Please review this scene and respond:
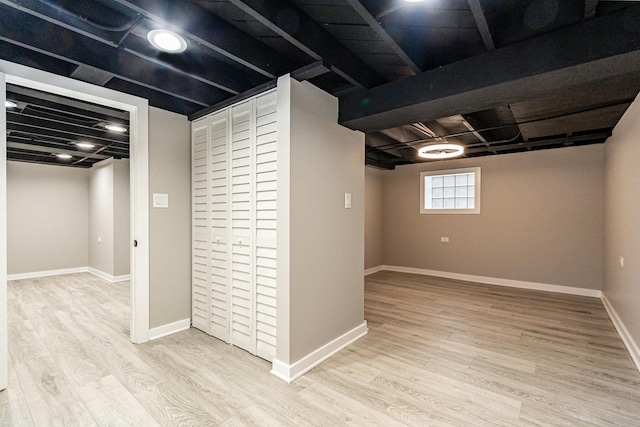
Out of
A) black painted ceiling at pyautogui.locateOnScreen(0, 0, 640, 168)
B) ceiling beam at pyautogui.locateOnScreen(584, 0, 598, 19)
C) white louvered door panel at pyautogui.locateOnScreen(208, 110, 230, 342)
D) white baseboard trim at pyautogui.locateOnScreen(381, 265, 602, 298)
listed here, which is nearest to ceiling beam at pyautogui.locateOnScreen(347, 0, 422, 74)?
black painted ceiling at pyautogui.locateOnScreen(0, 0, 640, 168)

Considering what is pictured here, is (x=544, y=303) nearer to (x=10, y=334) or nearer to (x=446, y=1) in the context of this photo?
(x=446, y=1)

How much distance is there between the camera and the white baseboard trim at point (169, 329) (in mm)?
3039

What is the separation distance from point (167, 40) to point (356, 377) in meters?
2.75

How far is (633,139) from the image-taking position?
283 centimetres

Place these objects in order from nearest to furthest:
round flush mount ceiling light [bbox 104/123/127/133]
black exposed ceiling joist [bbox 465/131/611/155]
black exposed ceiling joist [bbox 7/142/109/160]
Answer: round flush mount ceiling light [bbox 104/123/127/133], black exposed ceiling joist [bbox 465/131/611/155], black exposed ceiling joist [bbox 7/142/109/160]

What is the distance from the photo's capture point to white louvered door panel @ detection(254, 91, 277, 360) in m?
2.49

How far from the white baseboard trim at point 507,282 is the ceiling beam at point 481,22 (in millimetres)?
4728

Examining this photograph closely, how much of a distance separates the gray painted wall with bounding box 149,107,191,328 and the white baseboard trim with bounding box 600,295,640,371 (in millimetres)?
4261

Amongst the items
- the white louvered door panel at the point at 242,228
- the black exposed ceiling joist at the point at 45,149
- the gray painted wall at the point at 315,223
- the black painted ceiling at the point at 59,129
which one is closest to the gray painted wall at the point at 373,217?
the gray painted wall at the point at 315,223

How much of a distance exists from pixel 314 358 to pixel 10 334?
129 inches

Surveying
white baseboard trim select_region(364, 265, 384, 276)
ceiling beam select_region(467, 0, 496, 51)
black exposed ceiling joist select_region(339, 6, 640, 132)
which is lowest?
white baseboard trim select_region(364, 265, 384, 276)

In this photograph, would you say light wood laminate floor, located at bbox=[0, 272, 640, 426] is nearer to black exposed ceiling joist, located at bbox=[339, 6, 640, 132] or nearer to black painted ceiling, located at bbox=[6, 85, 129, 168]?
black exposed ceiling joist, located at bbox=[339, 6, 640, 132]

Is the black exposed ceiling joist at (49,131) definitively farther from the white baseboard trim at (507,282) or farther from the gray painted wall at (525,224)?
the white baseboard trim at (507,282)

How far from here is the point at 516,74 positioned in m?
1.87
